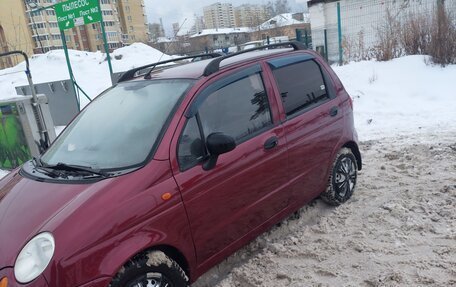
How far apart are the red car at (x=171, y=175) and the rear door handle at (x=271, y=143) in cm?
3

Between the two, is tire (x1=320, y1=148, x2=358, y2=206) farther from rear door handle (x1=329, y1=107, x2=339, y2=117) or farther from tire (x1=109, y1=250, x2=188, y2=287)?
tire (x1=109, y1=250, x2=188, y2=287)

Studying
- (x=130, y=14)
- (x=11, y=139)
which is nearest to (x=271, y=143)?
(x=11, y=139)

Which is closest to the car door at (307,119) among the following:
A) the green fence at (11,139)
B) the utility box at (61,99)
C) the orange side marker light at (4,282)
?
the orange side marker light at (4,282)

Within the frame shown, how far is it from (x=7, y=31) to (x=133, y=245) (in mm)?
36772

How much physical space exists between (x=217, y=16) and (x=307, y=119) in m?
72.5

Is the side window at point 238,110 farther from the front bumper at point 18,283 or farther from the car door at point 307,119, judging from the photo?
the front bumper at point 18,283

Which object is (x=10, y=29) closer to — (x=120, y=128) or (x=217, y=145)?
(x=120, y=128)

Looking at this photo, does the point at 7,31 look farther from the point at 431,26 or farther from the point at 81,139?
the point at 81,139

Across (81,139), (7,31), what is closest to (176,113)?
(81,139)

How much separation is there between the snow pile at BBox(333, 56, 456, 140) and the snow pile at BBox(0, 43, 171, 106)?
35.6 ft

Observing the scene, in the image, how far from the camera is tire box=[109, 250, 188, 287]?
2.53 metres

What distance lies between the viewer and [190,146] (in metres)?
3.04

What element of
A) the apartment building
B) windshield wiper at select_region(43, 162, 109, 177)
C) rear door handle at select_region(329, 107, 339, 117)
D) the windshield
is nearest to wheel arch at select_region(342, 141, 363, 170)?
rear door handle at select_region(329, 107, 339, 117)

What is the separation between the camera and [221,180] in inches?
124
